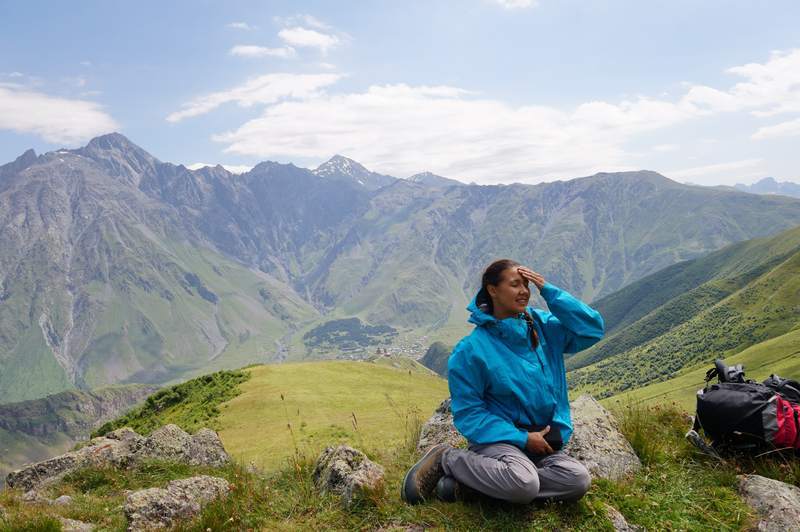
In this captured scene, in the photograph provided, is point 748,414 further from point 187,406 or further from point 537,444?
point 187,406

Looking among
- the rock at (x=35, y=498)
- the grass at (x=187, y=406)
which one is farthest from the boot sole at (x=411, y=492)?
the grass at (x=187, y=406)

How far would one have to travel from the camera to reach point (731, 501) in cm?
634

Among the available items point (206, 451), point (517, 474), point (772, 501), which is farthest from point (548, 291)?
point (206, 451)

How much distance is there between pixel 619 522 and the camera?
5953mm

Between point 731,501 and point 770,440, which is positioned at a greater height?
point 770,440

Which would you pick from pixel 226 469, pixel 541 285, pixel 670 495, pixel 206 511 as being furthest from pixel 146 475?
pixel 670 495

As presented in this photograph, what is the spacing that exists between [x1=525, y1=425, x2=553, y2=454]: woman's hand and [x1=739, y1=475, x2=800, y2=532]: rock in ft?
8.63

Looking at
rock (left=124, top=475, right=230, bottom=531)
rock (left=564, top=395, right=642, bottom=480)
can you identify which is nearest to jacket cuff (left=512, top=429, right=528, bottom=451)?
rock (left=564, top=395, right=642, bottom=480)

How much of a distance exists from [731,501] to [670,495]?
2.40 feet

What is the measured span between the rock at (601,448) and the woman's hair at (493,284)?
2.31 m

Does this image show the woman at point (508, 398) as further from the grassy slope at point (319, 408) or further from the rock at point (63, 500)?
the rock at point (63, 500)

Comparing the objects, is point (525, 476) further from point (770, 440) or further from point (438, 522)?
point (770, 440)

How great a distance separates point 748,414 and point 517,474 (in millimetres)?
3879

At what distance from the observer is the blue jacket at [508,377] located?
6375 mm
